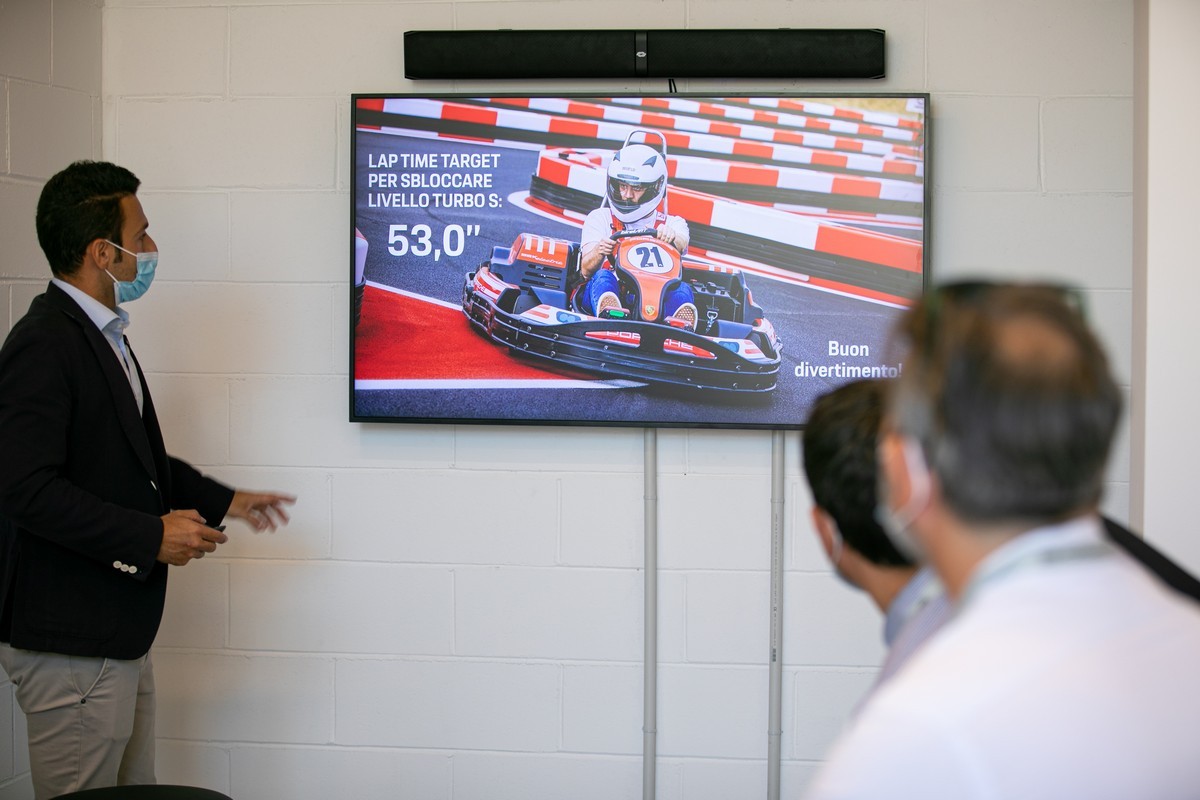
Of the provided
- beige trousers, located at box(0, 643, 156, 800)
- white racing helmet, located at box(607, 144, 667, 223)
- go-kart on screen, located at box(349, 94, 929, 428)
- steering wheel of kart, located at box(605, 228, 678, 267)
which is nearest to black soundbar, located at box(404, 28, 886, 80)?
go-kart on screen, located at box(349, 94, 929, 428)

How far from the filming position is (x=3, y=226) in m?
2.68

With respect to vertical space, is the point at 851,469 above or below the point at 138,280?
below

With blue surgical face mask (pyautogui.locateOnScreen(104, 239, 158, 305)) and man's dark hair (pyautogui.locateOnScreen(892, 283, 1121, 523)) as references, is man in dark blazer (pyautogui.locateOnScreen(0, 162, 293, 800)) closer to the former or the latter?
blue surgical face mask (pyautogui.locateOnScreen(104, 239, 158, 305))

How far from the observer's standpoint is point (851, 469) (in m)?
1.24

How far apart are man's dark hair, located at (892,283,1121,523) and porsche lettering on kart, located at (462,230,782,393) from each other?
6.40 feet

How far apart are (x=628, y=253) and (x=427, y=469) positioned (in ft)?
2.39

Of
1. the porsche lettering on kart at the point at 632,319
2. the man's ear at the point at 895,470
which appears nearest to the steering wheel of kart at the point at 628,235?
the porsche lettering on kart at the point at 632,319

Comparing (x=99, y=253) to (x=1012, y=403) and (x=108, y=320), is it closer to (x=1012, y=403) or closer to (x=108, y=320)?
(x=108, y=320)

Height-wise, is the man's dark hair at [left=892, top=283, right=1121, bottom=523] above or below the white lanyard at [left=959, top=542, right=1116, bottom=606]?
above

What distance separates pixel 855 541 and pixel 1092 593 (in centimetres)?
53

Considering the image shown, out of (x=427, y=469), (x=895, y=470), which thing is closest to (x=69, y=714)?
(x=427, y=469)

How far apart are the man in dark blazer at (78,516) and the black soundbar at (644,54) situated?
86cm

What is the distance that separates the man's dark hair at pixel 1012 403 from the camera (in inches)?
28.7

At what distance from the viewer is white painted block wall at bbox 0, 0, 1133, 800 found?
9.02 ft
